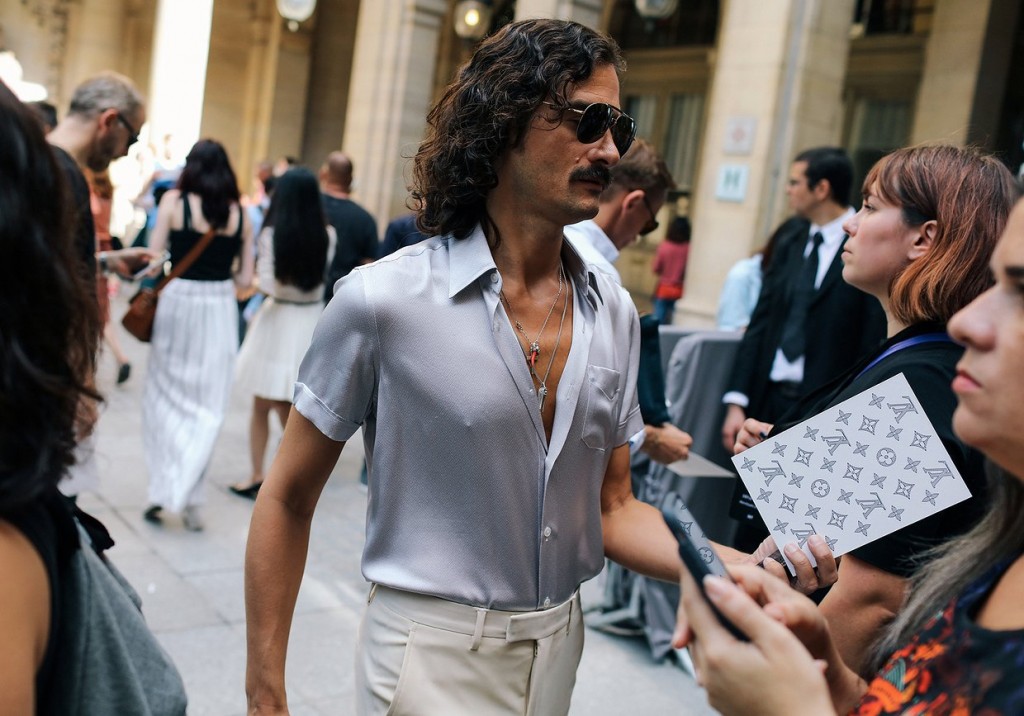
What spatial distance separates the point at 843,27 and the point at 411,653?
8494 mm

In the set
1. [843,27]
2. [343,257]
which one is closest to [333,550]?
[343,257]

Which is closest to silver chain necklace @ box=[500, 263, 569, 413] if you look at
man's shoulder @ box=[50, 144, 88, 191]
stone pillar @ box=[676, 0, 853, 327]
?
man's shoulder @ box=[50, 144, 88, 191]

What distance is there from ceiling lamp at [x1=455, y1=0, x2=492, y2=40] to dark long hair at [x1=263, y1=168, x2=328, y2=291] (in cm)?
831

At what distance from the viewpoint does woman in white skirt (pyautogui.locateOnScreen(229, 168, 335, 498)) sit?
6.53 meters

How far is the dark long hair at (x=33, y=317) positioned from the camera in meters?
1.24

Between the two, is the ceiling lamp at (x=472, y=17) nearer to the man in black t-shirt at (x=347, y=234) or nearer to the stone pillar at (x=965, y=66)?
the stone pillar at (x=965, y=66)

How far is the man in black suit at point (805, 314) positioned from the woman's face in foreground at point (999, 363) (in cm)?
317

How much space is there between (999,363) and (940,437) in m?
0.84

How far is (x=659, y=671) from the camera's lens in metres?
4.66

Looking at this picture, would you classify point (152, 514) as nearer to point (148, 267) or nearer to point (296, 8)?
point (148, 267)

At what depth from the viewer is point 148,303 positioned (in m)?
5.98

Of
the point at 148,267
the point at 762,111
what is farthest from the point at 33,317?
the point at 762,111

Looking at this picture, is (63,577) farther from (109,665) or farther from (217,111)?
(217,111)

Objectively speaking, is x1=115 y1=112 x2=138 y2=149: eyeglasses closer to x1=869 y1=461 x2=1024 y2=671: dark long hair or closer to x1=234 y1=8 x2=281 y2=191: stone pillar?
x1=869 y1=461 x2=1024 y2=671: dark long hair
